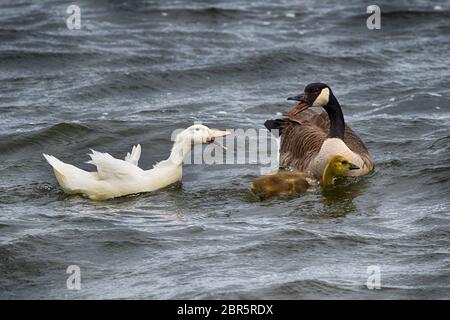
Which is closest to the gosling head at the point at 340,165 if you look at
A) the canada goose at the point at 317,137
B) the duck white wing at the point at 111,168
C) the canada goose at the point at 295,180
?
the canada goose at the point at 295,180

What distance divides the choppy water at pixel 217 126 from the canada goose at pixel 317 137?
33cm

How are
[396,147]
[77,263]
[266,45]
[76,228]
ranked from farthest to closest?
[266,45] → [396,147] → [76,228] → [77,263]

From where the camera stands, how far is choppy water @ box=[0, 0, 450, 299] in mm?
8789

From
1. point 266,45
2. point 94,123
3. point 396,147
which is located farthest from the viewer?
point 266,45

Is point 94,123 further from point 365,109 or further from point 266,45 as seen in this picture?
point 266,45

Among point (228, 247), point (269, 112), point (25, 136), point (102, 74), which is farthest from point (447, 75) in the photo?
point (228, 247)

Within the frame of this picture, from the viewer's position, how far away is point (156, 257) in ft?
30.0

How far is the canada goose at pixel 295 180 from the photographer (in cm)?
1090

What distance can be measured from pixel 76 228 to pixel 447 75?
8222 mm

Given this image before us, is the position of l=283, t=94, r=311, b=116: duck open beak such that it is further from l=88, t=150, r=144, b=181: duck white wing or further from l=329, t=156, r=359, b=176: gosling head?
l=88, t=150, r=144, b=181: duck white wing

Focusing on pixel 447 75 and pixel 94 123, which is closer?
pixel 94 123

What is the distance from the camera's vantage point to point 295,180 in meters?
11.1

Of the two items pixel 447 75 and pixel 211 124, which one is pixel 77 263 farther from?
pixel 447 75

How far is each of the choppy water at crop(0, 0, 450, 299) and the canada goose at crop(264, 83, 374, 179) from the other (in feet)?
1.07
